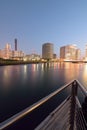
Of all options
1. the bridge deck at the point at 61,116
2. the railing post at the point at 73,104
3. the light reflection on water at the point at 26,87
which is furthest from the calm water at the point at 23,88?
the railing post at the point at 73,104

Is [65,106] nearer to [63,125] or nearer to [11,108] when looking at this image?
[63,125]

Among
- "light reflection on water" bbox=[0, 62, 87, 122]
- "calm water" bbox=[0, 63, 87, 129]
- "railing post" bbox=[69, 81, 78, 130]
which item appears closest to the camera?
"railing post" bbox=[69, 81, 78, 130]

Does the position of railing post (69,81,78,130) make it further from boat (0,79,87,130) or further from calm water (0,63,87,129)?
calm water (0,63,87,129)

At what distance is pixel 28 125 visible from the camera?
8461mm

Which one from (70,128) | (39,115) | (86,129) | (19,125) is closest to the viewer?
(86,129)

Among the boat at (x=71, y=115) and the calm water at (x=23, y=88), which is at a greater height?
the boat at (x=71, y=115)

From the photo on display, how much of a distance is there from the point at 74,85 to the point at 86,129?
0.54 metres

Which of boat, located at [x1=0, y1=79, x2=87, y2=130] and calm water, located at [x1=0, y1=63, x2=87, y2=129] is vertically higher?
boat, located at [x1=0, y1=79, x2=87, y2=130]

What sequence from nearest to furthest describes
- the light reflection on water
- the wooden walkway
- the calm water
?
the wooden walkway
the calm water
the light reflection on water

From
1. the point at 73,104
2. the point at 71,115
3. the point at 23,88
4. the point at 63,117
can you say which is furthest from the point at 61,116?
the point at 23,88

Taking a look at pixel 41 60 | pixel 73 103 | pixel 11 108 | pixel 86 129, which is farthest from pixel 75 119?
pixel 41 60

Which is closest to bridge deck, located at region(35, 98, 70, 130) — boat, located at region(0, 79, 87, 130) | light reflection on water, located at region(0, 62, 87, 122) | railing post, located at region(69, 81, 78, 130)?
boat, located at region(0, 79, 87, 130)

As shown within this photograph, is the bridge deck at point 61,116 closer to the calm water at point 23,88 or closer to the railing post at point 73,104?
the railing post at point 73,104

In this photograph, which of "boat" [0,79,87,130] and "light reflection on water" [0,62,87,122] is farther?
"light reflection on water" [0,62,87,122]
